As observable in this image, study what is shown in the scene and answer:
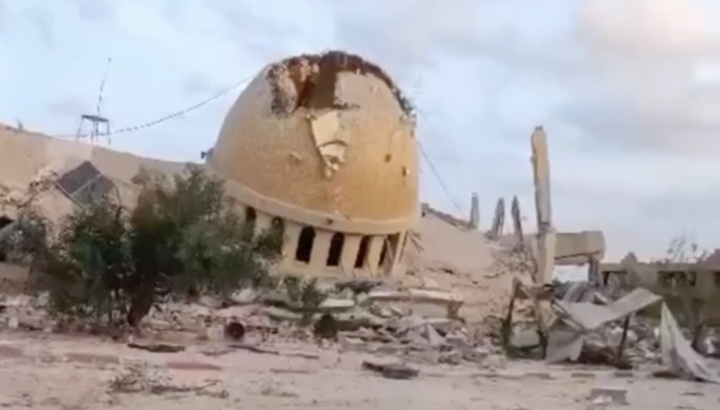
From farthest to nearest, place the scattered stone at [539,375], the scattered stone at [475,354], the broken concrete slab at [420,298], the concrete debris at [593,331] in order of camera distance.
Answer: the broken concrete slab at [420,298] → the concrete debris at [593,331] → the scattered stone at [475,354] → the scattered stone at [539,375]

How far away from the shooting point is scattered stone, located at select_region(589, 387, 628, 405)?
1309 cm

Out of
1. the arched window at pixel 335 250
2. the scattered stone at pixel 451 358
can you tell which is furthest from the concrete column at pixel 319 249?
the scattered stone at pixel 451 358

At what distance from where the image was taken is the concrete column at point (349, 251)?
34375 millimetres

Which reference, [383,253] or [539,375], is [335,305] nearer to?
[539,375]

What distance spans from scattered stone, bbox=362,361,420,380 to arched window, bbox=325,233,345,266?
18.0 m

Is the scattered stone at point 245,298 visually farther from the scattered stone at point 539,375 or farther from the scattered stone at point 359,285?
the scattered stone at point 539,375

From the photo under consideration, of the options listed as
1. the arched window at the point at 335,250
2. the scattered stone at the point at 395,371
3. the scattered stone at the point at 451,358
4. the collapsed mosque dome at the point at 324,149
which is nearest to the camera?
the scattered stone at the point at 395,371

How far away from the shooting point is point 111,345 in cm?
1747

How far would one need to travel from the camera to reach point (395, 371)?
1541 centimetres

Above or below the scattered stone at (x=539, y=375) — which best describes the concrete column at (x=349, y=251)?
above

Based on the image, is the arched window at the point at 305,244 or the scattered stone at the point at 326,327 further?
the arched window at the point at 305,244

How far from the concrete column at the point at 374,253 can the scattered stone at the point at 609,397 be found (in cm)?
2127

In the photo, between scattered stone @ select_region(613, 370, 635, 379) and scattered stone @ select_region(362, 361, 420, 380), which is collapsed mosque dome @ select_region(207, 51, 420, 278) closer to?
scattered stone @ select_region(613, 370, 635, 379)

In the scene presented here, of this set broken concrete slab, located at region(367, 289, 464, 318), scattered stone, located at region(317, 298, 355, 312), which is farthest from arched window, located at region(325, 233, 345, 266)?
scattered stone, located at region(317, 298, 355, 312)
